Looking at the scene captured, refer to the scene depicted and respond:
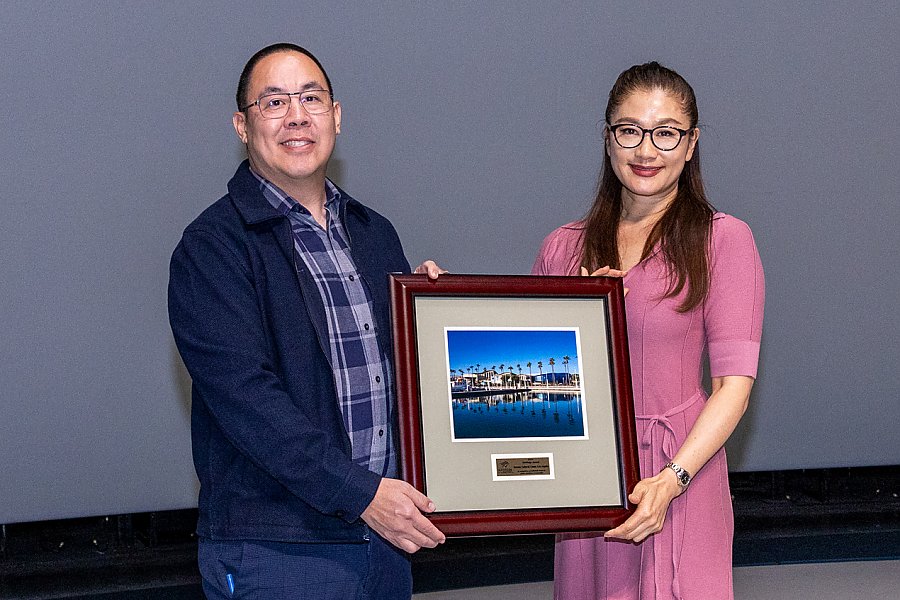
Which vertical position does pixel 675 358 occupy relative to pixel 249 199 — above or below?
below

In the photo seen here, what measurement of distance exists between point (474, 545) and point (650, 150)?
7.09 feet

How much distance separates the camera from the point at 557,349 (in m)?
1.83

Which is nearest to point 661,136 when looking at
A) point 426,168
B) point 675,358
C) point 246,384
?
point 675,358

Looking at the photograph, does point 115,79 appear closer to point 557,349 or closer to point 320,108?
point 320,108

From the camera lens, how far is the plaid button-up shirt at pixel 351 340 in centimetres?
172

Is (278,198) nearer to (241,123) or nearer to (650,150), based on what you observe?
(241,123)

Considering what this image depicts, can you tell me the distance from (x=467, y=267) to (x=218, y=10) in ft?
3.91

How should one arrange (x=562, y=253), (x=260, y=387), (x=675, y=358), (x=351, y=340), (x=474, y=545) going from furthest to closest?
(x=474, y=545) → (x=562, y=253) → (x=675, y=358) → (x=351, y=340) → (x=260, y=387)

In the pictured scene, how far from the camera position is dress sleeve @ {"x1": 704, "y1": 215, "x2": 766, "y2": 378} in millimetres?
1821

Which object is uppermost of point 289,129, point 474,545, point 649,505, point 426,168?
point 426,168

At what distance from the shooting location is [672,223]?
190 cm

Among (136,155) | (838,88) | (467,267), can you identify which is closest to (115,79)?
(136,155)

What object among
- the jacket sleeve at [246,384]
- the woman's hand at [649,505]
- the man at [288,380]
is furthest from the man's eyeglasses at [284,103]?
the woman's hand at [649,505]

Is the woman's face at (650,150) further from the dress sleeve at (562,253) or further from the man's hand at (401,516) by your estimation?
the man's hand at (401,516)
